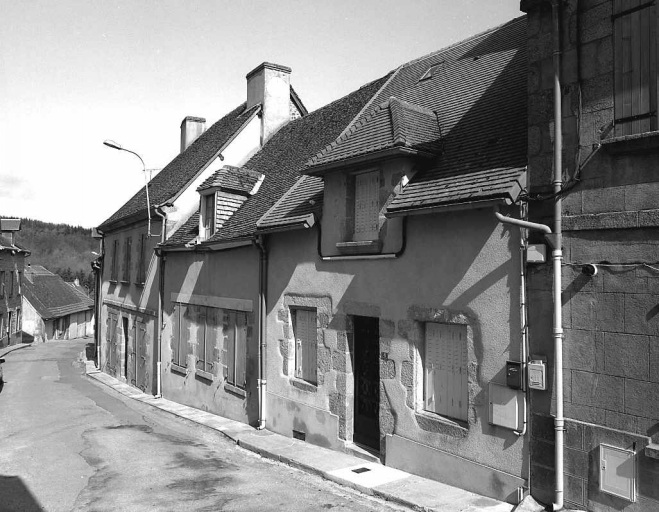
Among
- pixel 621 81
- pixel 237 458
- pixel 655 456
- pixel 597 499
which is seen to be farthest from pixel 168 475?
pixel 621 81

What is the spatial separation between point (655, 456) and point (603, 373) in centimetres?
94

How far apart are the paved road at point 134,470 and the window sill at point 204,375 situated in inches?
50.7

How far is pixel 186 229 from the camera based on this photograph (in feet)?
58.4

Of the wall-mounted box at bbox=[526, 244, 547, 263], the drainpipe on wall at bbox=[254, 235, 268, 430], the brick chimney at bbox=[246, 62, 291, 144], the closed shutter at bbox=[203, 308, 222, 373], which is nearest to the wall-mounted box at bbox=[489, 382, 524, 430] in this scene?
the wall-mounted box at bbox=[526, 244, 547, 263]

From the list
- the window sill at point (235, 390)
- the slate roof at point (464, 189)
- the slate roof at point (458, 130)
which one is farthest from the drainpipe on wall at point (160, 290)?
the slate roof at point (464, 189)

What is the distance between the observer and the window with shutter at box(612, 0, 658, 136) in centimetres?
636

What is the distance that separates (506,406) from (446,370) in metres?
1.32

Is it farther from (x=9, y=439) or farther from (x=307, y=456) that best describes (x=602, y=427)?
(x=9, y=439)

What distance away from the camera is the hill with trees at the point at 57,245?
123625 mm

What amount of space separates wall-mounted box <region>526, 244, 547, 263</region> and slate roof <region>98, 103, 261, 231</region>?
508 inches

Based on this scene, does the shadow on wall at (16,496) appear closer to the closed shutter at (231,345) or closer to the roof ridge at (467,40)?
the closed shutter at (231,345)

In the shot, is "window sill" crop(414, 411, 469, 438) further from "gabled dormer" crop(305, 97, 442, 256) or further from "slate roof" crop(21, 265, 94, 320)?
"slate roof" crop(21, 265, 94, 320)

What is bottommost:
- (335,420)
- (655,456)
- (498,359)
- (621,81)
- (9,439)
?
(9,439)

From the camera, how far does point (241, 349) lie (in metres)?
13.7
